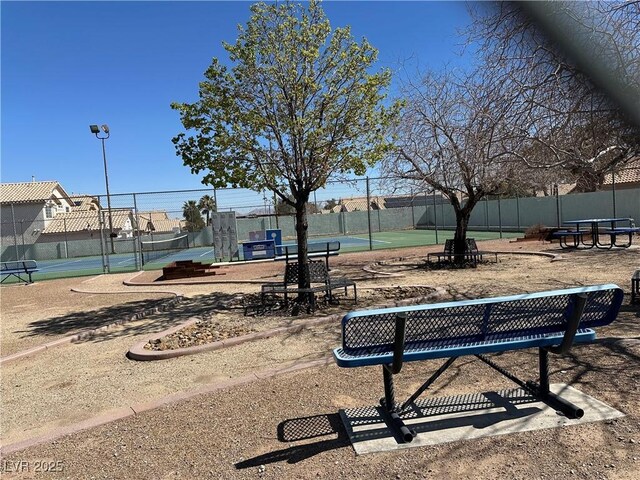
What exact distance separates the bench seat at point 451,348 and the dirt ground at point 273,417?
55cm

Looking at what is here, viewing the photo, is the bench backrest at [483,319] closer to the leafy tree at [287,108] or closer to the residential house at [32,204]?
the leafy tree at [287,108]

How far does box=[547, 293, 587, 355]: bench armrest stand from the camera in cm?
350

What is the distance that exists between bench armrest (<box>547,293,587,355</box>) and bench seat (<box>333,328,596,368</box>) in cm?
5

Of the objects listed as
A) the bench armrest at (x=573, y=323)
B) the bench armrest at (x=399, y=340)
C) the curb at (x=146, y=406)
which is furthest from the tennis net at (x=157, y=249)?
the bench armrest at (x=573, y=323)

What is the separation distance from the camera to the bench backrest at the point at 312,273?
872cm

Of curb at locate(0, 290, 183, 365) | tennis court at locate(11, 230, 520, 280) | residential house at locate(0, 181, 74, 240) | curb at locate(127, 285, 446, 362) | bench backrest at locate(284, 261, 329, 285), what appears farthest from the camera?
residential house at locate(0, 181, 74, 240)

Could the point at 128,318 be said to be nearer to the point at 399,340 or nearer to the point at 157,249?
the point at 399,340

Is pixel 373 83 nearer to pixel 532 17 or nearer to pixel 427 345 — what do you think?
pixel 532 17

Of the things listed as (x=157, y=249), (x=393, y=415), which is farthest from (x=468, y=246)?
(x=157, y=249)

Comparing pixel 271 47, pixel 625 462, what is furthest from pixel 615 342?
pixel 271 47

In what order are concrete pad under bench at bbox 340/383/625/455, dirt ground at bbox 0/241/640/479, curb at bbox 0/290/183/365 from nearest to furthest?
dirt ground at bbox 0/241/640/479
concrete pad under bench at bbox 340/383/625/455
curb at bbox 0/290/183/365

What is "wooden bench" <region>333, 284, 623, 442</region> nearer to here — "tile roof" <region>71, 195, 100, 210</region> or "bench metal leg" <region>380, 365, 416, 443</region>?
"bench metal leg" <region>380, 365, 416, 443</region>

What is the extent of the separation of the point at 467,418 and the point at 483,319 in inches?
28.8

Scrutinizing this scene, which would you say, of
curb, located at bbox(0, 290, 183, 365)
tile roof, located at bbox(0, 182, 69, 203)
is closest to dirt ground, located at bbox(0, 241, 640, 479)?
curb, located at bbox(0, 290, 183, 365)
